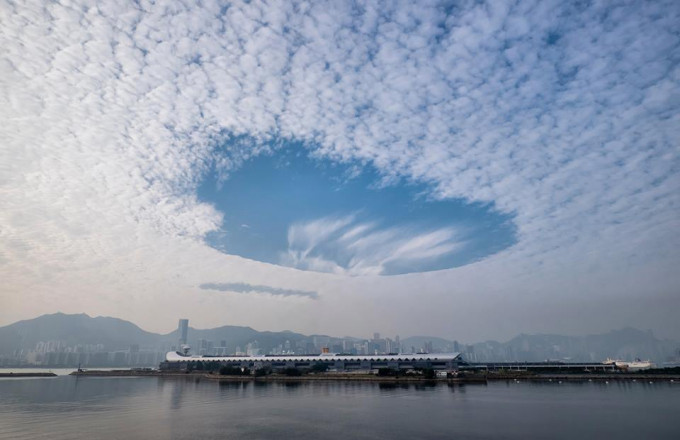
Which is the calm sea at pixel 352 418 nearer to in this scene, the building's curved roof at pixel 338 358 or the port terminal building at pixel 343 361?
the port terminal building at pixel 343 361


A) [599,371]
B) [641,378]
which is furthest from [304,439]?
[599,371]

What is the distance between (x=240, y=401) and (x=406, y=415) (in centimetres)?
2091

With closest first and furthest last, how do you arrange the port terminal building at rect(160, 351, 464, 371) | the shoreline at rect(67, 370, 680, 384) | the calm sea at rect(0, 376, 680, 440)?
the calm sea at rect(0, 376, 680, 440) < the shoreline at rect(67, 370, 680, 384) < the port terminal building at rect(160, 351, 464, 371)

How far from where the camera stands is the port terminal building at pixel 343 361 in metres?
93.4

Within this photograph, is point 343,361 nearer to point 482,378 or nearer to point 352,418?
point 482,378

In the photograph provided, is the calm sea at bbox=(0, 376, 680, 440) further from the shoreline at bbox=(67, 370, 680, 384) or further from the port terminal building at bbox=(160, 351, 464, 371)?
the port terminal building at bbox=(160, 351, 464, 371)

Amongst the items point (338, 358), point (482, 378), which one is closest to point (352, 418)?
point (482, 378)

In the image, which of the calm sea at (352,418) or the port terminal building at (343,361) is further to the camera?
the port terminal building at (343,361)

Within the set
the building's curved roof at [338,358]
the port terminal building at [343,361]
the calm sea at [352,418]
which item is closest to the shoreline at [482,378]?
the port terminal building at [343,361]

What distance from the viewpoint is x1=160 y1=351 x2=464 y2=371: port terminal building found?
9344 centimetres

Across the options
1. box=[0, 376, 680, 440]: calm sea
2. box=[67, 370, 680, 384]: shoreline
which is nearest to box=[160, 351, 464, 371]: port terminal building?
box=[67, 370, 680, 384]: shoreline

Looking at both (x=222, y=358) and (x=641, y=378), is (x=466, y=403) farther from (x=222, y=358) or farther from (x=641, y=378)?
(x=222, y=358)

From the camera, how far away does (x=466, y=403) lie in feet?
129

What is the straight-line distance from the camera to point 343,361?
3962 inches
